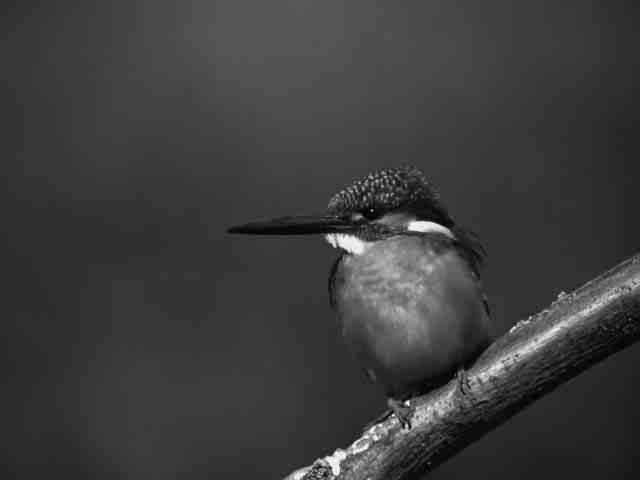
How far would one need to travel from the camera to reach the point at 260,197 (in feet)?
8.38

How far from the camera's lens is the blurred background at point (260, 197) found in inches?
93.5

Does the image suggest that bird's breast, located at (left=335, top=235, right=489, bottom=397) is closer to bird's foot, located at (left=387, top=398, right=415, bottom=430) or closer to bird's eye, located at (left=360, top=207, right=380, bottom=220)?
bird's eye, located at (left=360, top=207, right=380, bottom=220)

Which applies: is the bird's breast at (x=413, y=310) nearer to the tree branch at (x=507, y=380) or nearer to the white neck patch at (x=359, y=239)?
the white neck patch at (x=359, y=239)

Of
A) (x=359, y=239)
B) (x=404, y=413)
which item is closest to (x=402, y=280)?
(x=359, y=239)

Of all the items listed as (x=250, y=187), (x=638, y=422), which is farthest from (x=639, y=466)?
(x=250, y=187)

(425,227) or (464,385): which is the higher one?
(425,227)

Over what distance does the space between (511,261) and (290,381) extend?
2.09 ft

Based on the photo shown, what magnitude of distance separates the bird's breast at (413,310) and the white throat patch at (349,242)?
18 mm

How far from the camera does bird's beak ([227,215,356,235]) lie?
5.07ft

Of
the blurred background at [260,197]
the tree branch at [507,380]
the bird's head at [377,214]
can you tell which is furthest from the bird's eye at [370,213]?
the blurred background at [260,197]

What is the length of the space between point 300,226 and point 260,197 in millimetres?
1007

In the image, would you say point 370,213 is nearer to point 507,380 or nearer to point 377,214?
point 377,214

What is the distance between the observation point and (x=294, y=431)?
235 centimetres

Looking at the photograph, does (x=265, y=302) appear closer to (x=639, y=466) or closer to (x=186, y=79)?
(x=186, y=79)
